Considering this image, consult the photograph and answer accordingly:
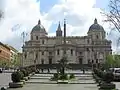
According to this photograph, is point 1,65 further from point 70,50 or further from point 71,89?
point 71,89

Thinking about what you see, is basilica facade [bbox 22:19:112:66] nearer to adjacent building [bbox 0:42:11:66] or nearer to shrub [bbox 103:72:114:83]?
adjacent building [bbox 0:42:11:66]

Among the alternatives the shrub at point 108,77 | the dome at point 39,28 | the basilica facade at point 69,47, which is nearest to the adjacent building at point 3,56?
the basilica facade at point 69,47

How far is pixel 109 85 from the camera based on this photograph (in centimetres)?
2869

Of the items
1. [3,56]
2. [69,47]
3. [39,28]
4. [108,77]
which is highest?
[39,28]

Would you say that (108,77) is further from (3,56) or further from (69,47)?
(3,56)

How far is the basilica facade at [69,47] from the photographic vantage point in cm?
17038

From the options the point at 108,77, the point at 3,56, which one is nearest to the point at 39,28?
the point at 3,56

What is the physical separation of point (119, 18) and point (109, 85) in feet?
19.4

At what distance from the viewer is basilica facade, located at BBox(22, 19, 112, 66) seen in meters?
170

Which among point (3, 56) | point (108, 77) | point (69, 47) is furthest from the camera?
point (69, 47)

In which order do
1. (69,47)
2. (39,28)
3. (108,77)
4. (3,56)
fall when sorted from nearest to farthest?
(108,77) → (3,56) → (69,47) → (39,28)

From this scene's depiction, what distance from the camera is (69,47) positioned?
554ft

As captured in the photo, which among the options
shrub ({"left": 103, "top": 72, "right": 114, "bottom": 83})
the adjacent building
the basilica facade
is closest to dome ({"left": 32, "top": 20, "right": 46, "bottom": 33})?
the basilica facade

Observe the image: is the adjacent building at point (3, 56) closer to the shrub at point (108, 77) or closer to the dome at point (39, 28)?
the dome at point (39, 28)
